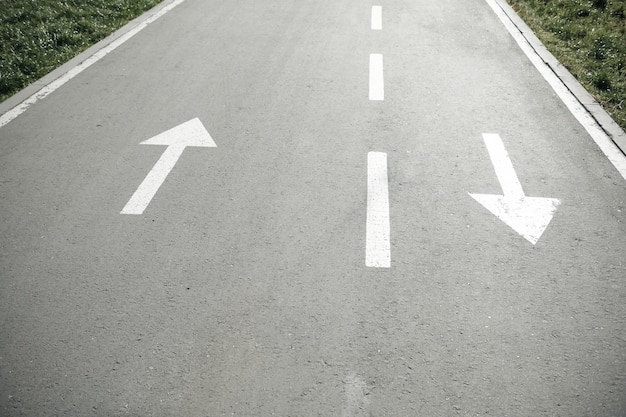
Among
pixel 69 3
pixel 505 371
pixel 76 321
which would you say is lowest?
pixel 505 371

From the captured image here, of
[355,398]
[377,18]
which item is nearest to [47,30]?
[377,18]

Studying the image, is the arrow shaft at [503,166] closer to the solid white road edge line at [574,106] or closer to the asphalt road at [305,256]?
the asphalt road at [305,256]

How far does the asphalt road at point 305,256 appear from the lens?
10.9ft

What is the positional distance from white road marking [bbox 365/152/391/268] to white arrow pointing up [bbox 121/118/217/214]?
6.55 feet

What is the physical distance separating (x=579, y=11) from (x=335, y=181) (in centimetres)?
749

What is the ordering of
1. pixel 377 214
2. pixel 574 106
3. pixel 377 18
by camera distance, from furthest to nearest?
1. pixel 377 18
2. pixel 574 106
3. pixel 377 214

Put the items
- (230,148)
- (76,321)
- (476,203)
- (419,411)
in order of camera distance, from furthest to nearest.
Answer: (230,148), (476,203), (76,321), (419,411)

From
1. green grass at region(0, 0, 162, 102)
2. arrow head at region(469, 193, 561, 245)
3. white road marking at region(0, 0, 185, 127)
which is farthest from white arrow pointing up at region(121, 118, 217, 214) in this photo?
arrow head at region(469, 193, 561, 245)

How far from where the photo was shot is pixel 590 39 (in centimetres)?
830

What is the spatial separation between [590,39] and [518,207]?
5.27 meters

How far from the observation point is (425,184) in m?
5.24

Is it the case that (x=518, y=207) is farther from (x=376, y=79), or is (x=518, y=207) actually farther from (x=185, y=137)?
(x=185, y=137)

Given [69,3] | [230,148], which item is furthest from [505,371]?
[69,3]

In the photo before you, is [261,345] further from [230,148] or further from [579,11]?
[579,11]
